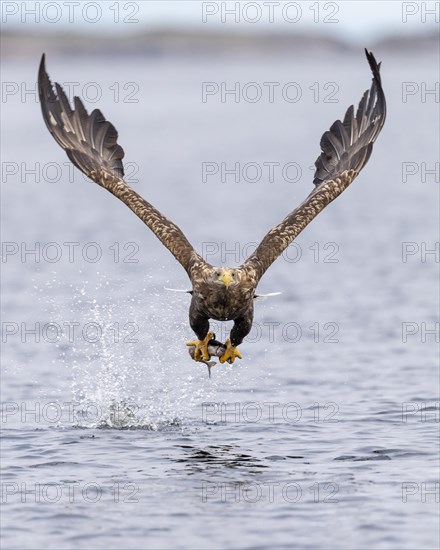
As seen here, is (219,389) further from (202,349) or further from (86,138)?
(86,138)

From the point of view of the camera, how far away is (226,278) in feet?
60.5

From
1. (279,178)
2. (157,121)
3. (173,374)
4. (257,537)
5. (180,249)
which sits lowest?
(257,537)

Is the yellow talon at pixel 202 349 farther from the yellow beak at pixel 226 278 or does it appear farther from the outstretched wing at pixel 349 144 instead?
the outstretched wing at pixel 349 144

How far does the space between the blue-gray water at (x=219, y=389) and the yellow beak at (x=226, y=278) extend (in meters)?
2.39

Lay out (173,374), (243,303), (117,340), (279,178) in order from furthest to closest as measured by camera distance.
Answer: (279,178)
(117,340)
(173,374)
(243,303)

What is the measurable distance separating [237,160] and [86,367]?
43.3 m

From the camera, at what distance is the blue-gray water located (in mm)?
16844

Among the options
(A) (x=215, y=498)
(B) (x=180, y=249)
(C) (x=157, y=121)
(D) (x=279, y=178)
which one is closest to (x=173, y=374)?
(B) (x=180, y=249)

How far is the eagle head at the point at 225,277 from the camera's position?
1847cm

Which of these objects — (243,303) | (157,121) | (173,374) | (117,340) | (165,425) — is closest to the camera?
(243,303)

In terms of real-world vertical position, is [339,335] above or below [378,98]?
below

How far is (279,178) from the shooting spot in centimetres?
6500

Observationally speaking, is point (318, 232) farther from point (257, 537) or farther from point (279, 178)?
point (257, 537)

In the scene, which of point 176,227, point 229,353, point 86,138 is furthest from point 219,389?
point 86,138
